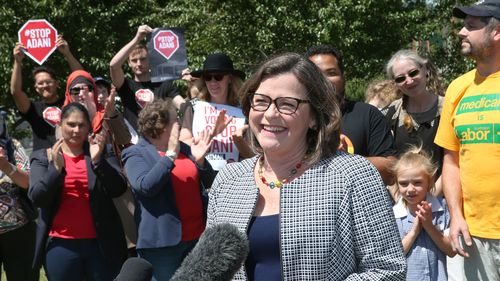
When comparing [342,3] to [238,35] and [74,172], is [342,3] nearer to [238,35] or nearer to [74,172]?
[238,35]

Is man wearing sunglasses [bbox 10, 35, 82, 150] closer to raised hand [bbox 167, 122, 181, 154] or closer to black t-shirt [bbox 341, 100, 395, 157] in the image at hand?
raised hand [bbox 167, 122, 181, 154]

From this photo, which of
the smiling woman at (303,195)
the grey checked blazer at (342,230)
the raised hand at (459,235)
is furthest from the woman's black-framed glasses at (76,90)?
the grey checked blazer at (342,230)

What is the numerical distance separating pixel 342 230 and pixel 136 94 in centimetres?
532

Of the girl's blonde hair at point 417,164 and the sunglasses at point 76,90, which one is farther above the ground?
the sunglasses at point 76,90

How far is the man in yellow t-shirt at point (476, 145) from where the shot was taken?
14.9 ft

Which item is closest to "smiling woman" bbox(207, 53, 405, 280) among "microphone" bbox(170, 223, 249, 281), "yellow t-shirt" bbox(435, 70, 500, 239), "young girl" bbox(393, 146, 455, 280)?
"microphone" bbox(170, 223, 249, 281)

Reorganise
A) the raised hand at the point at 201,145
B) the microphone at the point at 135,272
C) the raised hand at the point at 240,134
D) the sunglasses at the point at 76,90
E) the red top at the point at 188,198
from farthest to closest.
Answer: the sunglasses at the point at 76,90 → the red top at the point at 188,198 → the raised hand at the point at 240,134 → the raised hand at the point at 201,145 → the microphone at the point at 135,272

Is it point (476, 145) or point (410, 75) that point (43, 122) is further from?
point (476, 145)

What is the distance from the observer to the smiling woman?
2.88 metres

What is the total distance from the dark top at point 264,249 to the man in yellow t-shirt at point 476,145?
213cm

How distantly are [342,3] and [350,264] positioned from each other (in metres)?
14.1

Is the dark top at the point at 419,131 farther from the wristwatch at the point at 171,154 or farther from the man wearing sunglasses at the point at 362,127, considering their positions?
the wristwatch at the point at 171,154

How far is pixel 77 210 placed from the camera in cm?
661

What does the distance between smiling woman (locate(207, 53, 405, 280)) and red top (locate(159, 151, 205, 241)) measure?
3216 mm
